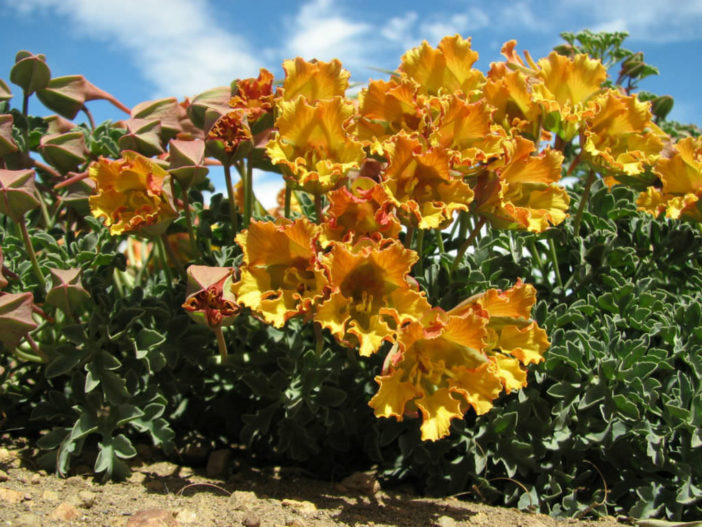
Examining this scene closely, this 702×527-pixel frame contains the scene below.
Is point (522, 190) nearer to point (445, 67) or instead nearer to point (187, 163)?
point (445, 67)

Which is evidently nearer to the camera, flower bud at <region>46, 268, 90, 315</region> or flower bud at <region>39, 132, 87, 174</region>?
flower bud at <region>46, 268, 90, 315</region>

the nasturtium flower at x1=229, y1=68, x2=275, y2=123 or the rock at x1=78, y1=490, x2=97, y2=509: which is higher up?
the nasturtium flower at x1=229, y1=68, x2=275, y2=123

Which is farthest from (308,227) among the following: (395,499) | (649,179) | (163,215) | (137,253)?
(137,253)

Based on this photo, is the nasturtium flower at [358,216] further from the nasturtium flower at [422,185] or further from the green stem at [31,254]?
the green stem at [31,254]

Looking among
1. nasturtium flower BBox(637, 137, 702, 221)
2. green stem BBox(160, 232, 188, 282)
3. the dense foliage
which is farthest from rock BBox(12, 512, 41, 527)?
nasturtium flower BBox(637, 137, 702, 221)

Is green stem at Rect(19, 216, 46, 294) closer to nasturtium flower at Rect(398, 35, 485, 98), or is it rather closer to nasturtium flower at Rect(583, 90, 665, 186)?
nasturtium flower at Rect(398, 35, 485, 98)

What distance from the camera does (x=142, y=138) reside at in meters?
2.13

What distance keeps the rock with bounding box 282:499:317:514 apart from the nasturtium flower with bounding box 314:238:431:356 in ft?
1.66

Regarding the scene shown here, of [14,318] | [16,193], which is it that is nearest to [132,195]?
[16,193]

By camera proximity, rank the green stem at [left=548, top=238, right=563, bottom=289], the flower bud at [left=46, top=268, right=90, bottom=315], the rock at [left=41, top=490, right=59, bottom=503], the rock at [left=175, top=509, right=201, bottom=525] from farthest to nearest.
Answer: the green stem at [left=548, top=238, right=563, bottom=289] → the flower bud at [left=46, top=268, right=90, bottom=315] → the rock at [left=41, top=490, right=59, bottom=503] → the rock at [left=175, top=509, right=201, bottom=525]

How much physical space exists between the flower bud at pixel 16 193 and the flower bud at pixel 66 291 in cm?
20

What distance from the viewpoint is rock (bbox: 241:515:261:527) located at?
164cm

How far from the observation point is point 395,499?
78.1 inches

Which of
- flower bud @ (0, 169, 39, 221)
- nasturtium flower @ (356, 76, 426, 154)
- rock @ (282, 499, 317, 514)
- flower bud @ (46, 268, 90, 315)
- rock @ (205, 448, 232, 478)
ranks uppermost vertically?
nasturtium flower @ (356, 76, 426, 154)
